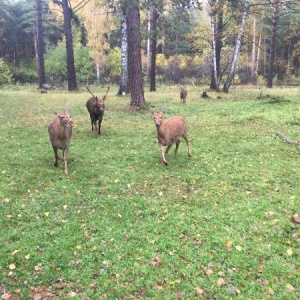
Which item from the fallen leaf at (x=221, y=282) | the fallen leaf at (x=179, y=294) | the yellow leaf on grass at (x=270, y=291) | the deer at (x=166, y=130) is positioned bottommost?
the fallen leaf at (x=179, y=294)

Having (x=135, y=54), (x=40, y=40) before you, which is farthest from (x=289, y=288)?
(x=40, y=40)

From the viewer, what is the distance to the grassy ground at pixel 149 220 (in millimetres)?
4262

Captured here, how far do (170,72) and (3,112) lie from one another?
30112 millimetres

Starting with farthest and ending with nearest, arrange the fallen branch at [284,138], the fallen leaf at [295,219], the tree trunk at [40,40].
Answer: the tree trunk at [40,40], the fallen branch at [284,138], the fallen leaf at [295,219]

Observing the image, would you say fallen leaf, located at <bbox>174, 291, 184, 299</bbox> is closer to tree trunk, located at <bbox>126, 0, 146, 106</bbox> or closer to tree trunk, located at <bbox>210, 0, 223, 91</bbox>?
tree trunk, located at <bbox>126, 0, 146, 106</bbox>

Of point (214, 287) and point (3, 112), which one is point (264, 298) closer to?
point (214, 287)

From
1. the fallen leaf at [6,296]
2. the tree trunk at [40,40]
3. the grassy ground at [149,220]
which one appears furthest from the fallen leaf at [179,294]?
the tree trunk at [40,40]

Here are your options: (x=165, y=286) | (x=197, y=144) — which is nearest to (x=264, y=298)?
(x=165, y=286)

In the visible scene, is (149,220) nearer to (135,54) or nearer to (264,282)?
(264,282)

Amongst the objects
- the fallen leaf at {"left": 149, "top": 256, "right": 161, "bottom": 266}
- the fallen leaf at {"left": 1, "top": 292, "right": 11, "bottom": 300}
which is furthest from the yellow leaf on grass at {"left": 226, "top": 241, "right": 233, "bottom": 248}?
the fallen leaf at {"left": 1, "top": 292, "right": 11, "bottom": 300}

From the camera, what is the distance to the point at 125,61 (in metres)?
20.8

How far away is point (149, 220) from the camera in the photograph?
564cm

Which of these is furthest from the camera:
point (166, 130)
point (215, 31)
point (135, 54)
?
point (215, 31)

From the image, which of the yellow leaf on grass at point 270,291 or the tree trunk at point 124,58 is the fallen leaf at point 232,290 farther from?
the tree trunk at point 124,58
